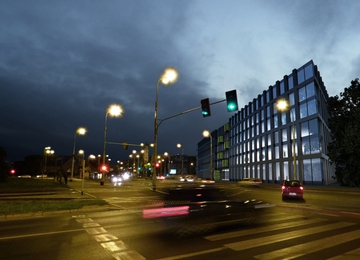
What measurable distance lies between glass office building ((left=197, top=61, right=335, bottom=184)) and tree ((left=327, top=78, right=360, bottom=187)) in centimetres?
271

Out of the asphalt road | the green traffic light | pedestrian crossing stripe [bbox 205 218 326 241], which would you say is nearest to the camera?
the asphalt road

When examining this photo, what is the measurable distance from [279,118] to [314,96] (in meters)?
10.8

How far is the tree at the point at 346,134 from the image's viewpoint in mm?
38125

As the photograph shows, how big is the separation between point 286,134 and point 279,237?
4857cm

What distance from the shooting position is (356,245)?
7.05 metres

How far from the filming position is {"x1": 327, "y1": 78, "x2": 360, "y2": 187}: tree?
38.1 m

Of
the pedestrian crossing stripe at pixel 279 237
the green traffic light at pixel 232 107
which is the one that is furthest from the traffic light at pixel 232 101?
the pedestrian crossing stripe at pixel 279 237

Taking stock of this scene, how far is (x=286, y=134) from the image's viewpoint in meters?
53.2

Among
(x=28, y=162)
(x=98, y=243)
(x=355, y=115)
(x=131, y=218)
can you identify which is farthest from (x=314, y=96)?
(x=28, y=162)

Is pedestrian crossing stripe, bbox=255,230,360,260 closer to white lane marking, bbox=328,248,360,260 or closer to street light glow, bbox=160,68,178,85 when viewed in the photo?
white lane marking, bbox=328,248,360,260

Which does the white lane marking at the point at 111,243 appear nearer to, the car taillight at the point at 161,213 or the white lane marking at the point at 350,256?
the car taillight at the point at 161,213

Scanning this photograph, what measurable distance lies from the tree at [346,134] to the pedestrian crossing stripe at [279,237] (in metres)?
33.2

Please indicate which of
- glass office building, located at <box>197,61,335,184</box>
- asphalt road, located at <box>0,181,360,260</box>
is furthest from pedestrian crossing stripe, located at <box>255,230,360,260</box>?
glass office building, located at <box>197,61,335,184</box>

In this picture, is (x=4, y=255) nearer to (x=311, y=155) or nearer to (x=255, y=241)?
(x=255, y=241)
